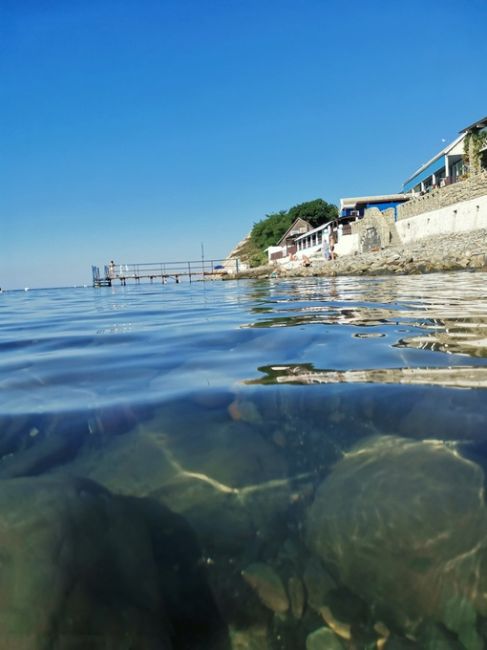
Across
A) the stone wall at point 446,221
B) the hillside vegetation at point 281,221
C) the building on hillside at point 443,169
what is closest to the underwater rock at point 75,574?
the stone wall at point 446,221

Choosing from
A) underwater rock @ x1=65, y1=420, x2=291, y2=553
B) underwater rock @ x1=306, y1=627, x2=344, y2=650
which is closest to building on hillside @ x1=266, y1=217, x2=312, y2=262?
underwater rock @ x1=65, y1=420, x2=291, y2=553

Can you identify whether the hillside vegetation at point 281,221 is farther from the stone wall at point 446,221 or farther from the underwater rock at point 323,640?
the underwater rock at point 323,640

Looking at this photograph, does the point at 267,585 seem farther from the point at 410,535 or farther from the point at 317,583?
the point at 410,535

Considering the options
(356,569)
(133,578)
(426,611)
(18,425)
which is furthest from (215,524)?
(18,425)

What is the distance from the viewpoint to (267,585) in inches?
32.7

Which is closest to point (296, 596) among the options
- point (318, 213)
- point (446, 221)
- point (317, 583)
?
point (317, 583)

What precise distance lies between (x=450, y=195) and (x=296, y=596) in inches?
1160

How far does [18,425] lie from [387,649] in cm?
122

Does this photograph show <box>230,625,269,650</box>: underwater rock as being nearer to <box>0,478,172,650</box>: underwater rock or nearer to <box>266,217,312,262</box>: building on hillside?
<box>0,478,172,650</box>: underwater rock

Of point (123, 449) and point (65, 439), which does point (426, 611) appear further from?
point (65, 439)

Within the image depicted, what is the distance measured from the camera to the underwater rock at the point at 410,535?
79 centimetres

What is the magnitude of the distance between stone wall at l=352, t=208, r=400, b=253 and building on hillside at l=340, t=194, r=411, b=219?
9.80 meters

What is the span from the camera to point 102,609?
0.77 meters

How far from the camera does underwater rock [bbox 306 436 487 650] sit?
31.1 inches
